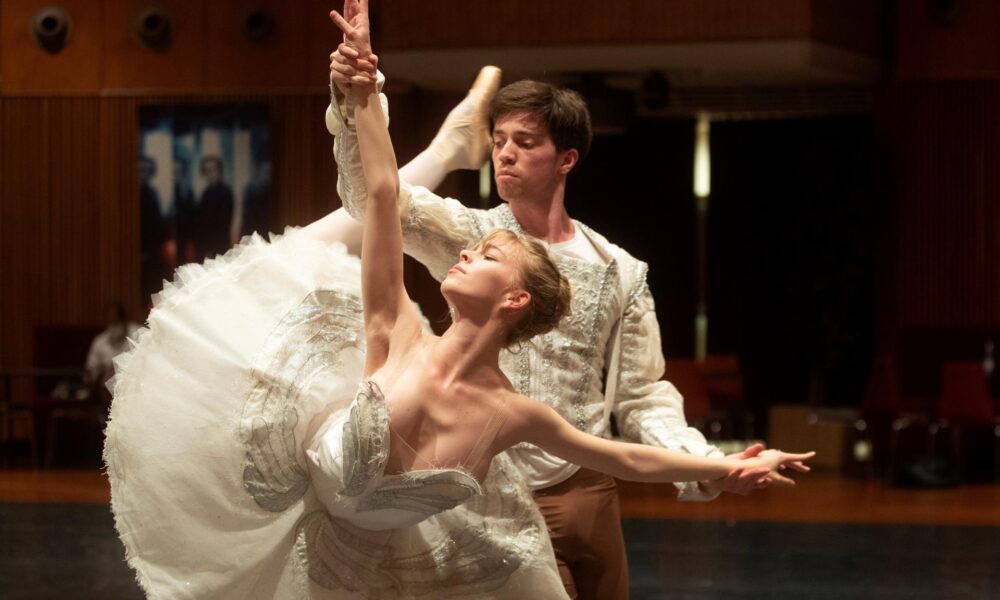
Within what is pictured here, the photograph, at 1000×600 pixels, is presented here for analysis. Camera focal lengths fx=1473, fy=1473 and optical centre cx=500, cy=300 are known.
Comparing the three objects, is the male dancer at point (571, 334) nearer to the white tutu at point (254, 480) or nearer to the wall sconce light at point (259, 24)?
the white tutu at point (254, 480)

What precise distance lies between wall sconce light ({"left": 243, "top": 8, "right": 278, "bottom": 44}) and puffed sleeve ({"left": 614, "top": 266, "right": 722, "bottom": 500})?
8620 millimetres

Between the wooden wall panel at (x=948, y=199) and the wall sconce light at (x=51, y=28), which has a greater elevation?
the wall sconce light at (x=51, y=28)

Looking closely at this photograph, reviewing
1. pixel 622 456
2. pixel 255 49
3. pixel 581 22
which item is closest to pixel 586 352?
pixel 622 456

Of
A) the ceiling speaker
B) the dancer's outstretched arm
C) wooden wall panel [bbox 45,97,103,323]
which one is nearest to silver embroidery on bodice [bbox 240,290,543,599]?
the dancer's outstretched arm

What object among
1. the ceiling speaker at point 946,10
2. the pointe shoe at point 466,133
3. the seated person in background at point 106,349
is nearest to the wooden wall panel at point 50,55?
the seated person in background at point 106,349

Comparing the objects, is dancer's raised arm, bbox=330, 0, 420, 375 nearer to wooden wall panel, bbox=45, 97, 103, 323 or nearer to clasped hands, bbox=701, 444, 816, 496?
clasped hands, bbox=701, 444, 816, 496

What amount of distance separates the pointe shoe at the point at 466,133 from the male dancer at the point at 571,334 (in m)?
0.12

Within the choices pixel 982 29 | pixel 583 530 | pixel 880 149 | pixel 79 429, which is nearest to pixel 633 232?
pixel 880 149

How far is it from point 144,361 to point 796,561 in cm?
445

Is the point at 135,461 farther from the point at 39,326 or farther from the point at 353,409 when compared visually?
the point at 39,326

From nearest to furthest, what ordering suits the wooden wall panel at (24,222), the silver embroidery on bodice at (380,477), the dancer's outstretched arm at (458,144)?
1. the silver embroidery on bodice at (380,477)
2. the dancer's outstretched arm at (458,144)
3. the wooden wall panel at (24,222)

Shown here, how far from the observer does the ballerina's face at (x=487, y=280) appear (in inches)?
98.9

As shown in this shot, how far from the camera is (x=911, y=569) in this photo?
247 inches

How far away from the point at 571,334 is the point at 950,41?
8625 mm
